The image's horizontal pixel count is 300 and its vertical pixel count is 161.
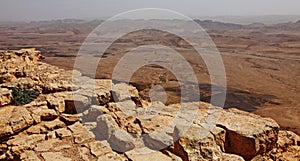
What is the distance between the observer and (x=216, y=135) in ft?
23.9

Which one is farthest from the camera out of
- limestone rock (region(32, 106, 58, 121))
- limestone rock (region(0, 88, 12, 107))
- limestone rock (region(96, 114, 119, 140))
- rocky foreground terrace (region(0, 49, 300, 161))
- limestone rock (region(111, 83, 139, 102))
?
limestone rock (region(111, 83, 139, 102))

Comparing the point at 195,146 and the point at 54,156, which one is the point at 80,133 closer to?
the point at 54,156

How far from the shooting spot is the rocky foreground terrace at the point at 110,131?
668 cm

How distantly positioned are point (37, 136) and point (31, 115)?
35.4 inches

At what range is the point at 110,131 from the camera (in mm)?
7383

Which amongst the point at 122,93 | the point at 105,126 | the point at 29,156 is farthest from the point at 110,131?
the point at 122,93

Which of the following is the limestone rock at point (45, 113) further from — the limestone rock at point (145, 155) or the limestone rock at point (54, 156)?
the limestone rock at point (145, 155)

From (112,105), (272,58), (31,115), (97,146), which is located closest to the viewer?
(97,146)

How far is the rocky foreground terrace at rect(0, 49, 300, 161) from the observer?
6.68m

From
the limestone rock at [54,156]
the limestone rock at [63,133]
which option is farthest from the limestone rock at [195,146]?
the limestone rock at [63,133]

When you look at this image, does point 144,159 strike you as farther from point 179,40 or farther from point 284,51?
point 179,40

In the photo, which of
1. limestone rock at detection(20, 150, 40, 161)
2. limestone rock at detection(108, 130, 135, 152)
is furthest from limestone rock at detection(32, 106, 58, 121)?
limestone rock at detection(108, 130, 135, 152)

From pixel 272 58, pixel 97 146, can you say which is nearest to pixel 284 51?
pixel 272 58

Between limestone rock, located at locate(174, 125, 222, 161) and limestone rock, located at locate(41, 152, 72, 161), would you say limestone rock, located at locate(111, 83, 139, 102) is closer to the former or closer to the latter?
limestone rock, located at locate(174, 125, 222, 161)
